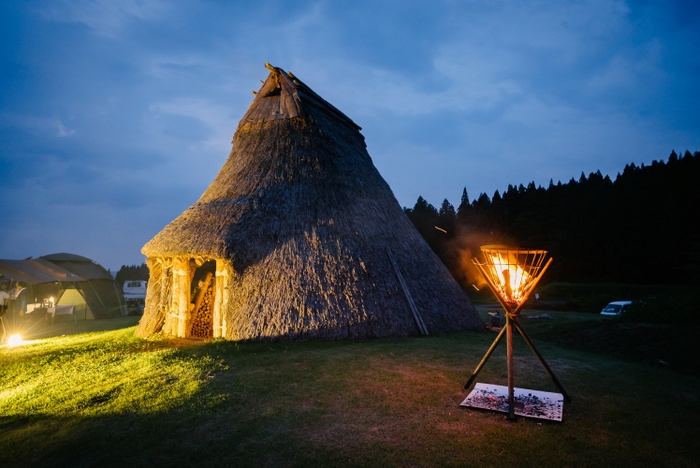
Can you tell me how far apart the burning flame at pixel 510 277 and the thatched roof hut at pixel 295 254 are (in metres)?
4.99

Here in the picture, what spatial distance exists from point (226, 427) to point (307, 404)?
3.72 ft

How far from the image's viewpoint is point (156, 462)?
354 cm

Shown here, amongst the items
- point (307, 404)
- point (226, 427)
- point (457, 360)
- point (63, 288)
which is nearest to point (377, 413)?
point (307, 404)

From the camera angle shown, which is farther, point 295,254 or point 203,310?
point 203,310

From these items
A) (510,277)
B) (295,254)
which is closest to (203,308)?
(295,254)

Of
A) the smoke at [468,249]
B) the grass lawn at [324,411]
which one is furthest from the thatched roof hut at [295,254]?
the smoke at [468,249]

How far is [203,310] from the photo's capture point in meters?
12.0

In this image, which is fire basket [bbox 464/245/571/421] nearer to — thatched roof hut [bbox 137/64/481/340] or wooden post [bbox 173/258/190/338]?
thatched roof hut [bbox 137/64/481/340]

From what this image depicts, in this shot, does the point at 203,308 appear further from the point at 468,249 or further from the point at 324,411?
the point at 468,249

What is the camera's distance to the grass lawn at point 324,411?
12.0 ft

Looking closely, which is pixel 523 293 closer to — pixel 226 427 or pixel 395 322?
pixel 226 427

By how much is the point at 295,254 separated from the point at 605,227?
29.4 meters

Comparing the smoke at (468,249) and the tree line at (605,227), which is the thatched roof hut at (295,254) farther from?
the smoke at (468,249)

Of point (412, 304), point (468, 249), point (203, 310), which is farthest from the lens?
point (468, 249)
